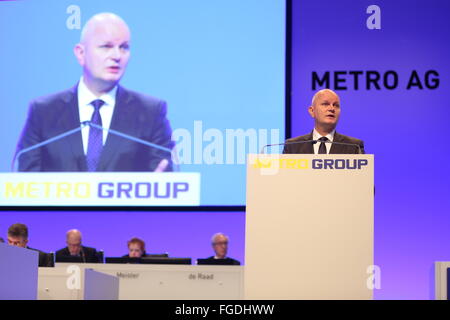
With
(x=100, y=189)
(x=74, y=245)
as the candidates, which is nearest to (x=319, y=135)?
(x=74, y=245)

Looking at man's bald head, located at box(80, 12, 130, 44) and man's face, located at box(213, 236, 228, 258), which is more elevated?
man's bald head, located at box(80, 12, 130, 44)

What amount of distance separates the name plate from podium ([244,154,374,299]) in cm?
411

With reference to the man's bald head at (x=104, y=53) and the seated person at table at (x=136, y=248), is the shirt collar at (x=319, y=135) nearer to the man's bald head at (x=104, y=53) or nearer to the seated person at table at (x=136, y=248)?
the seated person at table at (x=136, y=248)

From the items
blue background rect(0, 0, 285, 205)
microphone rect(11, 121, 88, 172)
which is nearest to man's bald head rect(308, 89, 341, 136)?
blue background rect(0, 0, 285, 205)

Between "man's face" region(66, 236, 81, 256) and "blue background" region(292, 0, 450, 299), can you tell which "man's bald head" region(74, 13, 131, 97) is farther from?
"blue background" region(292, 0, 450, 299)

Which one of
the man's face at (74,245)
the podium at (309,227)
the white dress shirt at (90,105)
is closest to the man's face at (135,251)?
the man's face at (74,245)

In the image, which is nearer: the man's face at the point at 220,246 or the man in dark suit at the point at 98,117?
the man's face at the point at 220,246

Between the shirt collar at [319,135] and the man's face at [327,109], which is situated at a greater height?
the man's face at [327,109]

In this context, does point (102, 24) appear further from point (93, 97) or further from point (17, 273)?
point (17, 273)

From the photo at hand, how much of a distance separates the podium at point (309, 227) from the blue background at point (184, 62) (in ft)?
13.4

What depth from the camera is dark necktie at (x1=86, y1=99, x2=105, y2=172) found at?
7.66 metres

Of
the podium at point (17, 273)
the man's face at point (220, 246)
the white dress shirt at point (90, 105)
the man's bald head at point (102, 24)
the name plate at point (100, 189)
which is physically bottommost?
the podium at point (17, 273)

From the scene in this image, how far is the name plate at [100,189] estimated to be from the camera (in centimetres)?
755
